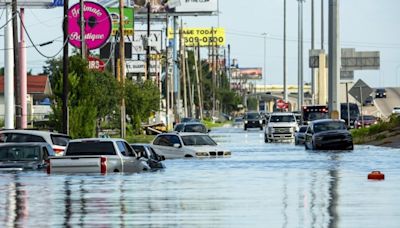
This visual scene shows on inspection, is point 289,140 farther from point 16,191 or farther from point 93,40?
point 16,191

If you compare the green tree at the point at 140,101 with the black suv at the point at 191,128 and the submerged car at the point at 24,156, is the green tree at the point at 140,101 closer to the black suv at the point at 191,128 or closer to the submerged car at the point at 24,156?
the black suv at the point at 191,128

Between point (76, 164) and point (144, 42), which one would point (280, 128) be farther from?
point (76, 164)

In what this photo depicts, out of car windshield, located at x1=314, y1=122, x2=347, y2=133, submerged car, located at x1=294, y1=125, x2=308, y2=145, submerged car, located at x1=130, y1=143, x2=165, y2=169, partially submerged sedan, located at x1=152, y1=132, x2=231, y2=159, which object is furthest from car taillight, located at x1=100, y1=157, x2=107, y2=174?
submerged car, located at x1=294, y1=125, x2=308, y2=145

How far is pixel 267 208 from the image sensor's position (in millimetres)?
22312

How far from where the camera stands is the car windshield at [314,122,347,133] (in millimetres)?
57156

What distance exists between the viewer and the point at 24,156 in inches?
1468

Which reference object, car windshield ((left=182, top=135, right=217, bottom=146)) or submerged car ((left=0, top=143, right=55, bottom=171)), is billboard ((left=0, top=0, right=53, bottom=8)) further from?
submerged car ((left=0, top=143, right=55, bottom=171))

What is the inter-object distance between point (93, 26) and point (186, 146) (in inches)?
884

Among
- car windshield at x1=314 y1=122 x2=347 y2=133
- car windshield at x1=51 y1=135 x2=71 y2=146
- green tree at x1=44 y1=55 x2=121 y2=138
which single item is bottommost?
car windshield at x1=51 y1=135 x2=71 y2=146

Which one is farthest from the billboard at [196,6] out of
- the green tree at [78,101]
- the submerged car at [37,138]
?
the submerged car at [37,138]

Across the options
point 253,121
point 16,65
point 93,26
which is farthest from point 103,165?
point 253,121

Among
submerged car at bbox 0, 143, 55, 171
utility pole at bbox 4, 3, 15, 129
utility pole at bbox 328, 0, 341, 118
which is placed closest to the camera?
submerged car at bbox 0, 143, 55, 171

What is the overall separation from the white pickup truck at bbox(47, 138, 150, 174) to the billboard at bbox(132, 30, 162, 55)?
2861 inches

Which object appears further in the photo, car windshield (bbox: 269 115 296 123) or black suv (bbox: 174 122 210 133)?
car windshield (bbox: 269 115 296 123)
